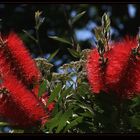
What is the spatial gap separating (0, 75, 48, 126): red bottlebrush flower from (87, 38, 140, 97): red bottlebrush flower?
0.16 metres

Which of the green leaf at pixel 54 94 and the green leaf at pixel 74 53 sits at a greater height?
the green leaf at pixel 54 94

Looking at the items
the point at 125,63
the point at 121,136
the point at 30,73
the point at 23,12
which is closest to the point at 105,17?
the point at 125,63

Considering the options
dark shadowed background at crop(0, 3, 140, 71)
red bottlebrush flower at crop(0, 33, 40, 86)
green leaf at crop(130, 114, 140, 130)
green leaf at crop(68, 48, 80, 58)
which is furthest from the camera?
dark shadowed background at crop(0, 3, 140, 71)

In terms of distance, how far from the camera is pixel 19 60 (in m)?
1.65

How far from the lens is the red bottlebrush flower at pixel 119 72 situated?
1560mm

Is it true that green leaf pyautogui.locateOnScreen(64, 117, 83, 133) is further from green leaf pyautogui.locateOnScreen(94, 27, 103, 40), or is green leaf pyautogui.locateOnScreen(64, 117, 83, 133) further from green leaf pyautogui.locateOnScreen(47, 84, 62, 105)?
green leaf pyautogui.locateOnScreen(94, 27, 103, 40)

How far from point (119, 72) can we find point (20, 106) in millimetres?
244

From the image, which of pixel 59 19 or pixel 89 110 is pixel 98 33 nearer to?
pixel 89 110

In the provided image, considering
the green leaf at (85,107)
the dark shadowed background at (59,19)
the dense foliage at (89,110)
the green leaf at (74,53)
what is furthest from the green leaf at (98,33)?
the dark shadowed background at (59,19)

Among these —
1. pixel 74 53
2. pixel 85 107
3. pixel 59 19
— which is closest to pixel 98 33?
pixel 85 107

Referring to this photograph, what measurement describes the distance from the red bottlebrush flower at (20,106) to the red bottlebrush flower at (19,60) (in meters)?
0.05

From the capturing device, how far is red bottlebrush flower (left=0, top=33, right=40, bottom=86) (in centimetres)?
162

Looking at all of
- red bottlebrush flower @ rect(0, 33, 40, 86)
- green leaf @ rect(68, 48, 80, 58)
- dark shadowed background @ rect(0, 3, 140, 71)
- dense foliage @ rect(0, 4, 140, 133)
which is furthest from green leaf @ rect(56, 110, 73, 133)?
dark shadowed background @ rect(0, 3, 140, 71)

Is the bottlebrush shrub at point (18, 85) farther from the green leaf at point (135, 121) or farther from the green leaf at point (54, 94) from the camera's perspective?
the green leaf at point (135, 121)
